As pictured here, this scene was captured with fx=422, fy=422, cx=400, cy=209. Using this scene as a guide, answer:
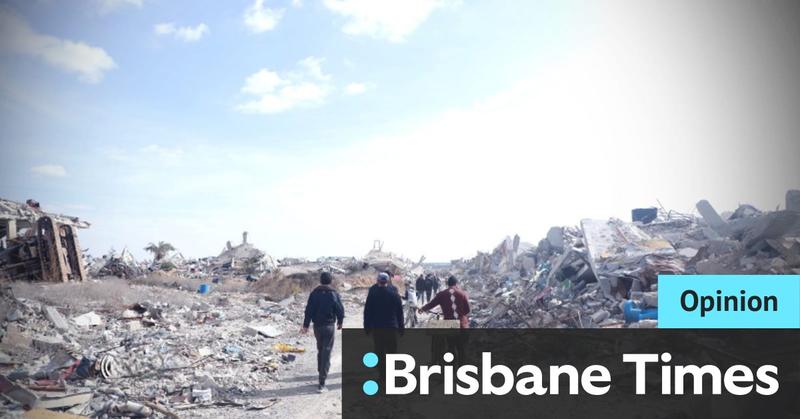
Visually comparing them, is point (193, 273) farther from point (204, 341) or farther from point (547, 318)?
point (547, 318)

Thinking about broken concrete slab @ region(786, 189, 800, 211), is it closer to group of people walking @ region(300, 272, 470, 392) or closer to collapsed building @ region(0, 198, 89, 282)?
group of people walking @ region(300, 272, 470, 392)

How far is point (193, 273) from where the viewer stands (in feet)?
95.2

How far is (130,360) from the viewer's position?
6457mm

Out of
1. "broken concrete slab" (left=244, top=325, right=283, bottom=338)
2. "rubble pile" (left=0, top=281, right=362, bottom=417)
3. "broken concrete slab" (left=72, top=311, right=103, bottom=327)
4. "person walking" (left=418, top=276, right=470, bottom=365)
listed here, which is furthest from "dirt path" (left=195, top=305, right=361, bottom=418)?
"broken concrete slab" (left=72, top=311, right=103, bottom=327)

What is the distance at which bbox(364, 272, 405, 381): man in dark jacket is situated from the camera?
6.14 meters

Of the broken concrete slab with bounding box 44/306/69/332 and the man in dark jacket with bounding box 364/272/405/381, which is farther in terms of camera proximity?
the broken concrete slab with bounding box 44/306/69/332

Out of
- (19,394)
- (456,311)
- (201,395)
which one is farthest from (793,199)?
(19,394)

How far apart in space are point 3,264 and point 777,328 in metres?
20.5

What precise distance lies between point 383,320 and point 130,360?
3.95 meters

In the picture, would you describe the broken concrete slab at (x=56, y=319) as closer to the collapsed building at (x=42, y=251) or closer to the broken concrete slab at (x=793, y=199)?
the collapsed building at (x=42, y=251)

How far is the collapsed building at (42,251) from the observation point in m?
14.3

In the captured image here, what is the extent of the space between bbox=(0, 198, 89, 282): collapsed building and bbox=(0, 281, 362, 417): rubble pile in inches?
154

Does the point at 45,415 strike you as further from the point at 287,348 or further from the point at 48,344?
the point at 287,348

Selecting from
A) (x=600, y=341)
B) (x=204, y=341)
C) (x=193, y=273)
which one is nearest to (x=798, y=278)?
(x=600, y=341)
